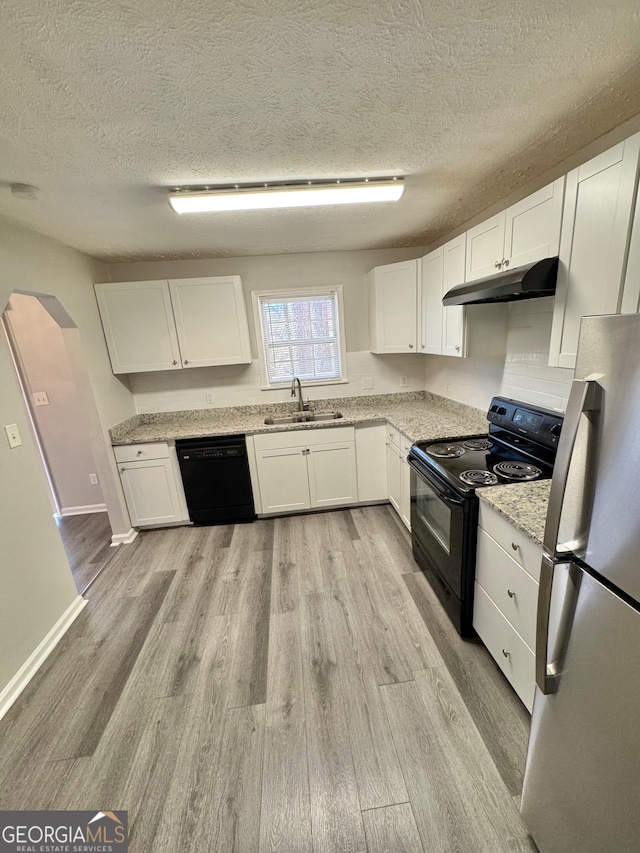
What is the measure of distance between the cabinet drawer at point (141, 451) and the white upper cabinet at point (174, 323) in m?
0.71

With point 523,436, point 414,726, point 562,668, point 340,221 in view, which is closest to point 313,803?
point 414,726

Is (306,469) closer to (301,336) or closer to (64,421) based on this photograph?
(301,336)

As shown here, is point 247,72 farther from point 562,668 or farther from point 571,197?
point 562,668

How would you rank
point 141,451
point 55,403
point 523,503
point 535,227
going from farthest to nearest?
point 55,403 < point 141,451 < point 535,227 < point 523,503

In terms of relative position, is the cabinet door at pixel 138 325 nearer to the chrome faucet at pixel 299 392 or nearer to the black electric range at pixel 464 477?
the chrome faucet at pixel 299 392

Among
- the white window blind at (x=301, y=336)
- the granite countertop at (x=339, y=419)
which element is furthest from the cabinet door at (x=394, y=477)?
the white window blind at (x=301, y=336)

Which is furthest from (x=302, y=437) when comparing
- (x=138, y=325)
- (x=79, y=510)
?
(x=79, y=510)

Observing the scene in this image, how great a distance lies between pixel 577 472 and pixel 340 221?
88.8 inches

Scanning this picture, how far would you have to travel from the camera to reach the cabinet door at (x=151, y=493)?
9.40 ft

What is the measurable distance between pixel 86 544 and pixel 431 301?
12.2ft

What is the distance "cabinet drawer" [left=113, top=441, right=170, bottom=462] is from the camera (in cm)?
281

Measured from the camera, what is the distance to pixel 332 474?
3.03 m

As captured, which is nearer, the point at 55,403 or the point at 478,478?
the point at 478,478

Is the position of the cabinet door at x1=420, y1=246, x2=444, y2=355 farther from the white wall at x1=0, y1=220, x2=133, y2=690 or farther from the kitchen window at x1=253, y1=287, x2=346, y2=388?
the white wall at x1=0, y1=220, x2=133, y2=690
